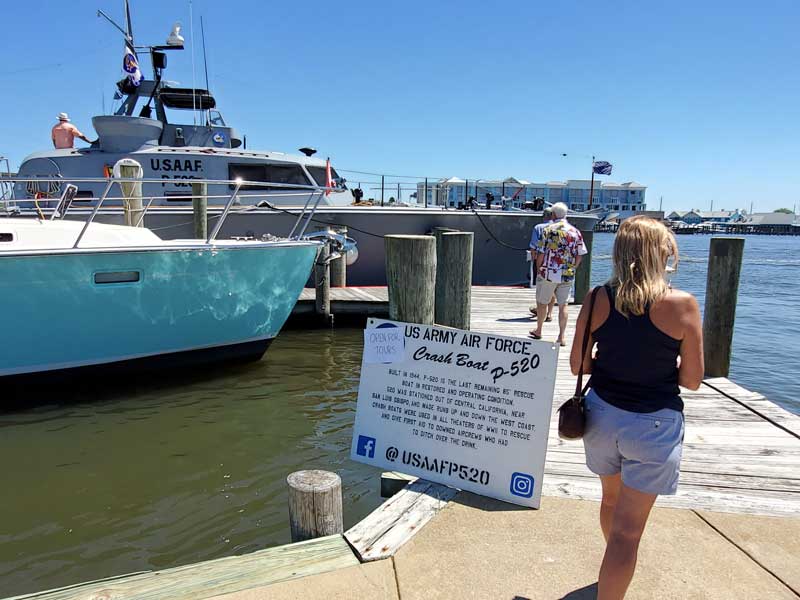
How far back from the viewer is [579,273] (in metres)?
8.99

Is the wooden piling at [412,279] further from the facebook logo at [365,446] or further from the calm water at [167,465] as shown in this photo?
the calm water at [167,465]

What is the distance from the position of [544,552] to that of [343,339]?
6.52 m

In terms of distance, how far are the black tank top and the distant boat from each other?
16.8ft

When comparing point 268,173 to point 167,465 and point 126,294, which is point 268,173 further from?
point 167,465

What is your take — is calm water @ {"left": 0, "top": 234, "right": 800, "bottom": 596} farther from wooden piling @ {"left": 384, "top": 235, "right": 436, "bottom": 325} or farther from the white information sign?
wooden piling @ {"left": 384, "top": 235, "right": 436, "bottom": 325}

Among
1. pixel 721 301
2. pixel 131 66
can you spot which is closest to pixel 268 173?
pixel 131 66

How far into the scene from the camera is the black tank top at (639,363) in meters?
2.03

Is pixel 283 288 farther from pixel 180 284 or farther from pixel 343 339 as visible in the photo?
pixel 343 339

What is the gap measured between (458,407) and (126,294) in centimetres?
425

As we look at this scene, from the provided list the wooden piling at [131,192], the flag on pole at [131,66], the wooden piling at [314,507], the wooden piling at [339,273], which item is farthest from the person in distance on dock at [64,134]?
the wooden piling at [314,507]

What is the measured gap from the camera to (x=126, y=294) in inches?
233

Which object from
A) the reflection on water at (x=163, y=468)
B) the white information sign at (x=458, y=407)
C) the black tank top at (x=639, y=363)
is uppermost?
the black tank top at (x=639, y=363)

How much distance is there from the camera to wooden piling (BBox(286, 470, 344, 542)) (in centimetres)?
266

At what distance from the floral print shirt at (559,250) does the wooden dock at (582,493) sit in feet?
4.32
